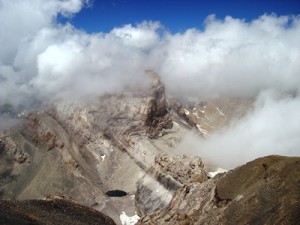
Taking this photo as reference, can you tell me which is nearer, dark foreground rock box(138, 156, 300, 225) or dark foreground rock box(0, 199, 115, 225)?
dark foreground rock box(0, 199, 115, 225)

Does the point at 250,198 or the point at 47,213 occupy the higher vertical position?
the point at 250,198

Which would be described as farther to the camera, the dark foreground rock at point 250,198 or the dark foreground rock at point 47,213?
the dark foreground rock at point 250,198

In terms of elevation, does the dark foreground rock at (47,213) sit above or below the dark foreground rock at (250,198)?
below

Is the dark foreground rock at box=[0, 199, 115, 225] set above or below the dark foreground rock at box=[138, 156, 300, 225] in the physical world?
below

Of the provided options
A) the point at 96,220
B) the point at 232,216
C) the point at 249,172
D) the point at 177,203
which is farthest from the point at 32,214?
the point at 177,203

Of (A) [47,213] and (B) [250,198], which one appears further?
(B) [250,198]
